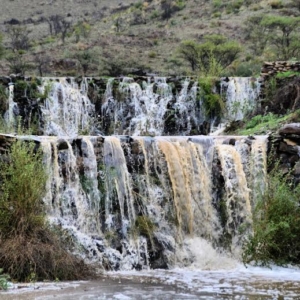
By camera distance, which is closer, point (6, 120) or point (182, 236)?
point (182, 236)

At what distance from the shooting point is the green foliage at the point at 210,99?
1780cm

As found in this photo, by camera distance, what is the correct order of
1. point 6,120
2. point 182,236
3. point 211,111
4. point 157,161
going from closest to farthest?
point 182,236, point 157,161, point 6,120, point 211,111

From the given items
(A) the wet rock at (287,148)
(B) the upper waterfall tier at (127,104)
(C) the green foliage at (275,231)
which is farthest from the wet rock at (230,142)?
(B) the upper waterfall tier at (127,104)

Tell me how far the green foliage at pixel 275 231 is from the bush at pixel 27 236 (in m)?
2.73

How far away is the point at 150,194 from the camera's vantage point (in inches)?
408

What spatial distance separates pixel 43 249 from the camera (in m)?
7.43

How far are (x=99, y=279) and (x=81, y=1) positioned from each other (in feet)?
165

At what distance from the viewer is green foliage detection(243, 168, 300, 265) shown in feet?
28.8

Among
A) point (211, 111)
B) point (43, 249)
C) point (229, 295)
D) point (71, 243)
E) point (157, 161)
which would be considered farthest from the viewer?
point (211, 111)

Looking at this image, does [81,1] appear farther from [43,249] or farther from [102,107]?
[43,249]

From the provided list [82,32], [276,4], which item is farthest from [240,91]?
[82,32]

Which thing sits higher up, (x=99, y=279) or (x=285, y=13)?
(x=285, y=13)

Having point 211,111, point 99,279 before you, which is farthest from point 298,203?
point 211,111

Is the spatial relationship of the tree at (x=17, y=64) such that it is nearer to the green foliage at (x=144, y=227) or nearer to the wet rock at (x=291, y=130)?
the wet rock at (x=291, y=130)
